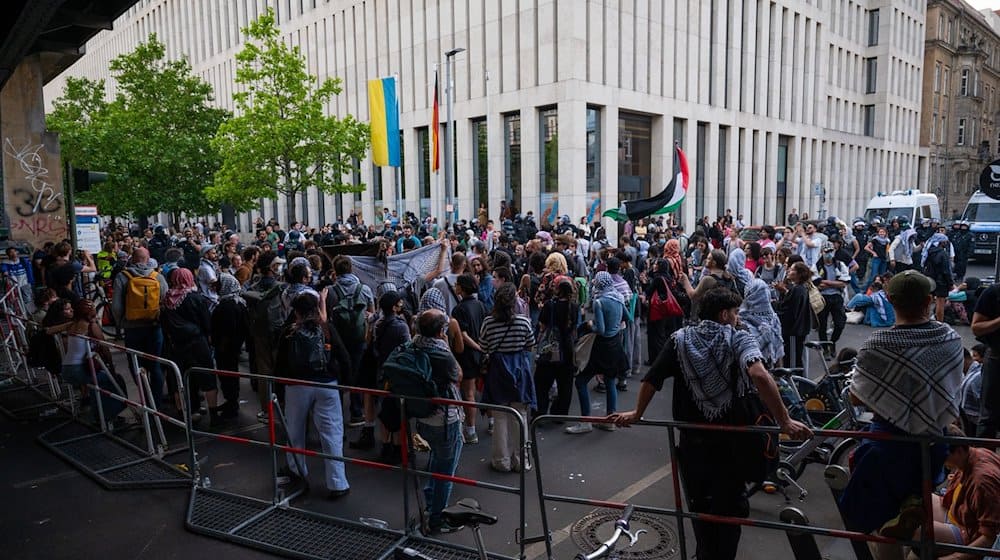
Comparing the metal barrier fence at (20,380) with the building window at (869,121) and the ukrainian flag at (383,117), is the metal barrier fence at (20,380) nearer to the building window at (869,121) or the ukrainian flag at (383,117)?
the ukrainian flag at (383,117)

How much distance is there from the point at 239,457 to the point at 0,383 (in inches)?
209

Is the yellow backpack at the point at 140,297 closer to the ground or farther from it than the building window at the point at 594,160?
closer to the ground

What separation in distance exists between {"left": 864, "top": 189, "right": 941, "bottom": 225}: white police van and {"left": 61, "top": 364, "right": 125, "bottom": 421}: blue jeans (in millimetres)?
28046

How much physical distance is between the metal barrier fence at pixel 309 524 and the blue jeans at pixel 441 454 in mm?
156

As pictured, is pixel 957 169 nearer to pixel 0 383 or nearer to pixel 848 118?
pixel 848 118

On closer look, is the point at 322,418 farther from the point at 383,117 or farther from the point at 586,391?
the point at 383,117

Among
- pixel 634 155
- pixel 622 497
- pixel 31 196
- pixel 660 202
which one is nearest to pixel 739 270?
pixel 622 497

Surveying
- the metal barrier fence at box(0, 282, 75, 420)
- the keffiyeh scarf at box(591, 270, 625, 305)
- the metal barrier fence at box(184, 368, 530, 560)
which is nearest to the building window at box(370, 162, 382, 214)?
the metal barrier fence at box(0, 282, 75, 420)

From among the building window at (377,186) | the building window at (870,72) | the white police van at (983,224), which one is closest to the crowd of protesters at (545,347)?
the white police van at (983,224)

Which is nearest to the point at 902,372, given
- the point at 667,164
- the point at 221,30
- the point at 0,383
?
the point at 0,383

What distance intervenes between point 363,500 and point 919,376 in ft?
14.0

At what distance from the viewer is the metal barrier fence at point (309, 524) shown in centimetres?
460

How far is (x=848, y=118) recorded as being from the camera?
47188 mm

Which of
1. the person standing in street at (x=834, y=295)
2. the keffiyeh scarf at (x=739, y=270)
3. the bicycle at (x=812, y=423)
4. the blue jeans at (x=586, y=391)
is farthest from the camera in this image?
the person standing in street at (x=834, y=295)
